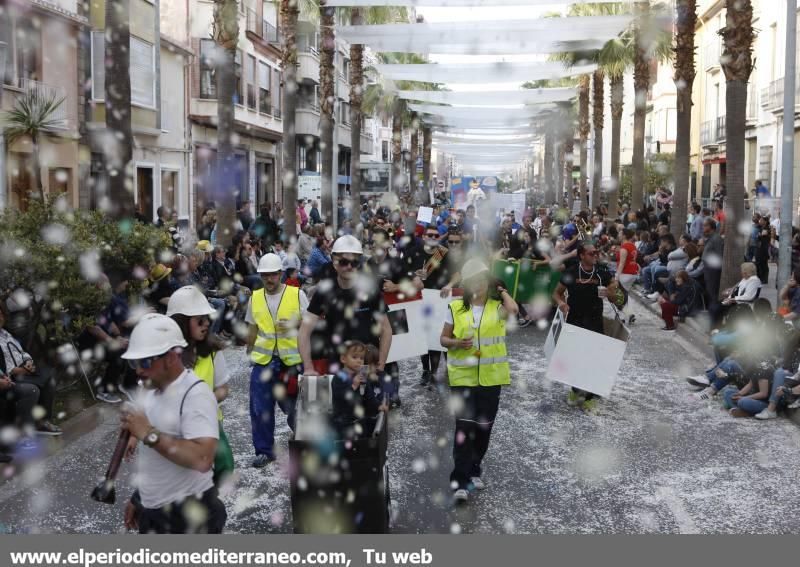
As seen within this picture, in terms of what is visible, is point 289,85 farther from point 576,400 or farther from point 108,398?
point 576,400

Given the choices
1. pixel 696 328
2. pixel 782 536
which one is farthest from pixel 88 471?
pixel 696 328

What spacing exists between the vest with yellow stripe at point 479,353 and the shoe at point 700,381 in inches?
185

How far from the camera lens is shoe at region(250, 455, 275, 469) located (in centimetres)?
759

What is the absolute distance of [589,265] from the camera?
33.3 ft

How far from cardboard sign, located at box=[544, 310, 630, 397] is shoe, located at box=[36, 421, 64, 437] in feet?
14.7

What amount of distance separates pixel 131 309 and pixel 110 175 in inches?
123

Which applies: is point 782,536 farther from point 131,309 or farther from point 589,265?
point 131,309

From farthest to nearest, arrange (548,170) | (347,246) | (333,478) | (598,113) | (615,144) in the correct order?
(548,170)
(598,113)
(615,144)
(347,246)
(333,478)

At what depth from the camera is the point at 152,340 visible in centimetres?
394

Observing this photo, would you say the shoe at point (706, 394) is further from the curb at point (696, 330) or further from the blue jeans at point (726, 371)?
the curb at point (696, 330)

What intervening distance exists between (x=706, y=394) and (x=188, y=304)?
6865 mm

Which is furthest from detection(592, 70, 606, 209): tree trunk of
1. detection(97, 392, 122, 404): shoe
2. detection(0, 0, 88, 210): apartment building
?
detection(97, 392, 122, 404): shoe

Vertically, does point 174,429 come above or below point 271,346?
above

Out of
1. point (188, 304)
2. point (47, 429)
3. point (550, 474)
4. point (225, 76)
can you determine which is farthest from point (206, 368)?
point (225, 76)
